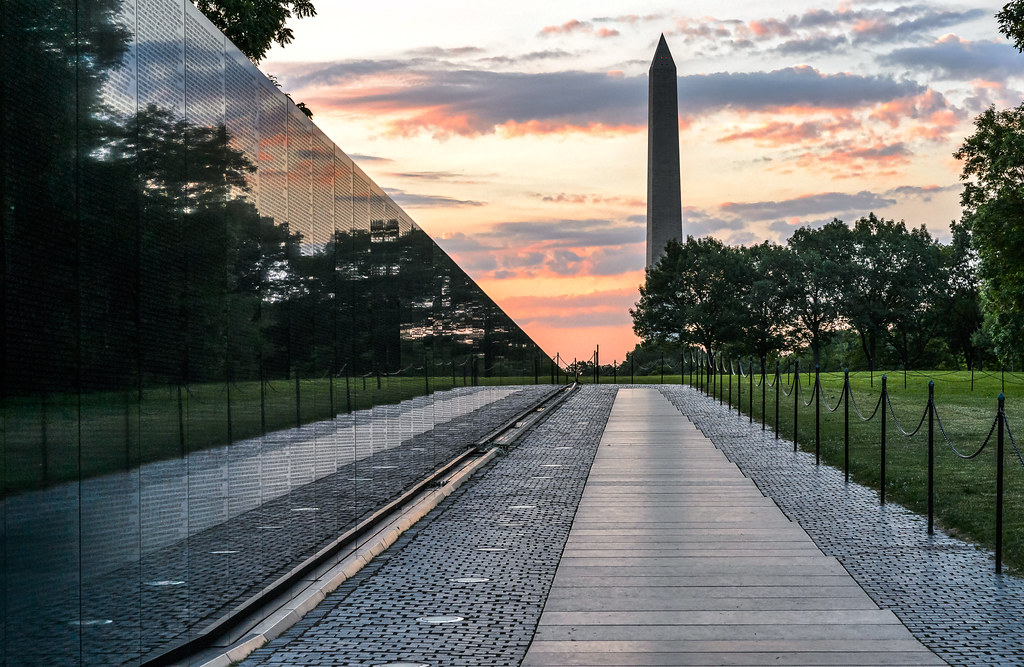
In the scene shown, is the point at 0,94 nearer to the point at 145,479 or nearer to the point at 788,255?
the point at 145,479

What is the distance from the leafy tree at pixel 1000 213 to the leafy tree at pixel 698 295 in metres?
34.2

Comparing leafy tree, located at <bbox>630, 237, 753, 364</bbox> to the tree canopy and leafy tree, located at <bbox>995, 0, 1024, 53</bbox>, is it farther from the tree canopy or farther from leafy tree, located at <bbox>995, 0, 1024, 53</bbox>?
leafy tree, located at <bbox>995, 0, 1024, 53</bbox>

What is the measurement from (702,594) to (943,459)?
10.8 meters

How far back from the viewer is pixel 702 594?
6.62 meters

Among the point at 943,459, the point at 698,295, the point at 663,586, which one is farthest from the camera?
the point at 698,295

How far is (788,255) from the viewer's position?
72750mm

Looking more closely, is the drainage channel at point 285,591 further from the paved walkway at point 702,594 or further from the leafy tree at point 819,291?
the leafy tree at point 819,291

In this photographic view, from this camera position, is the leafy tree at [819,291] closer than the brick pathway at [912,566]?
No

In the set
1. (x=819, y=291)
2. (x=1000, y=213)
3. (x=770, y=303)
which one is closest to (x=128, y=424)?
(x=1000, y=213)

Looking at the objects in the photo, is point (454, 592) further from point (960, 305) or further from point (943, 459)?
point (960, 305)

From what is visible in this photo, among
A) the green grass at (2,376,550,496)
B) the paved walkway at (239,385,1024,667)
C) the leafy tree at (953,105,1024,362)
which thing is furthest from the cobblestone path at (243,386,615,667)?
the leafy tree at (953,105,1024,362)

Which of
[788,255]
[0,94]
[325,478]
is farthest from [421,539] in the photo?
[788,255]

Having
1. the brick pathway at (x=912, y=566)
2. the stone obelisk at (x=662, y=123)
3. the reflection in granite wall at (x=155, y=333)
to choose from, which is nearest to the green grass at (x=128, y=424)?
the reflection in granite wall at (x=155, y=333)

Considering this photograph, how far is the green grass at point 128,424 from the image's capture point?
12.0 feet
